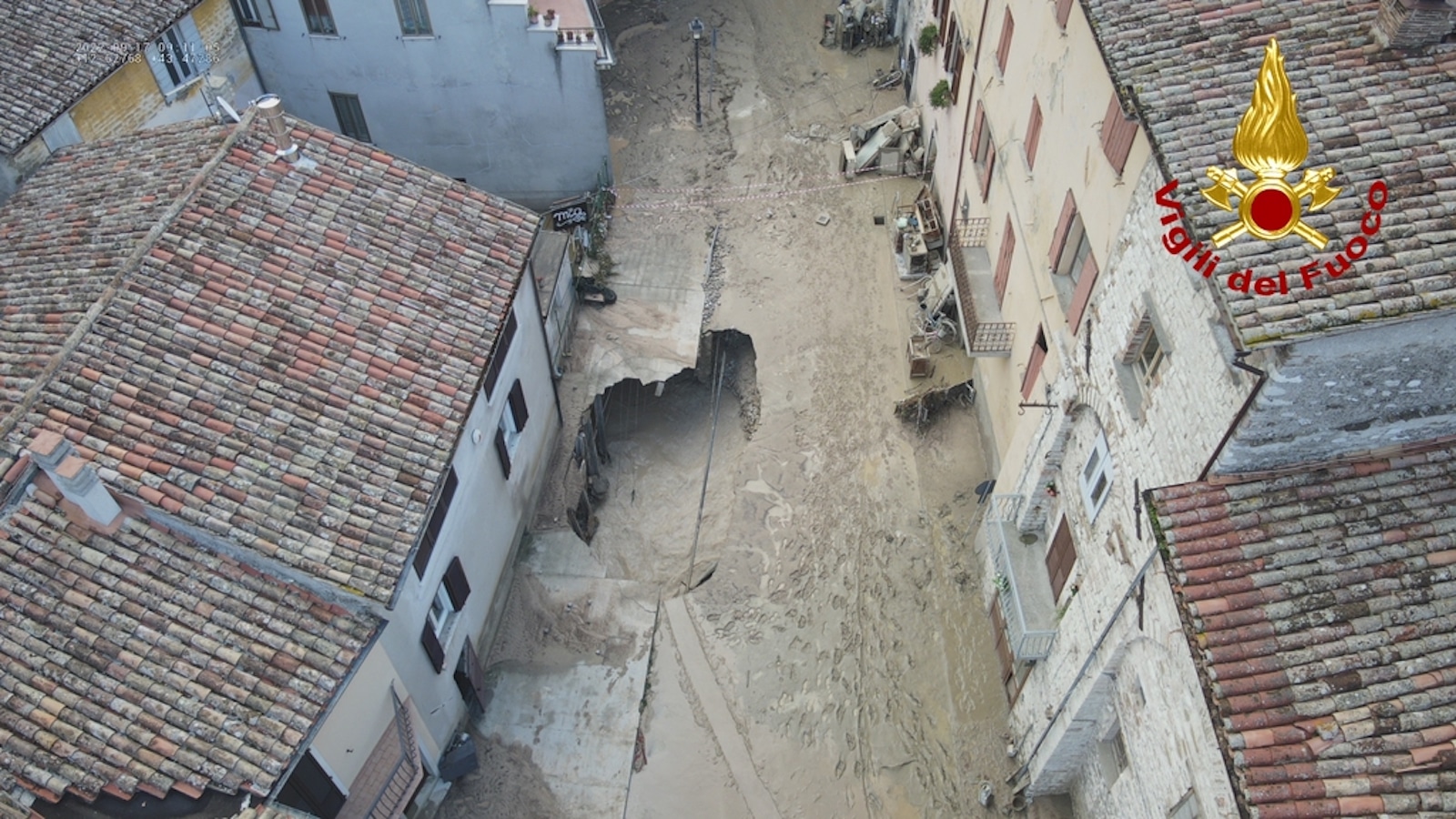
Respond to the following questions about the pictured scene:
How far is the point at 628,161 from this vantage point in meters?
33.4

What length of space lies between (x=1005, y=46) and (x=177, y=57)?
2098 centimetres

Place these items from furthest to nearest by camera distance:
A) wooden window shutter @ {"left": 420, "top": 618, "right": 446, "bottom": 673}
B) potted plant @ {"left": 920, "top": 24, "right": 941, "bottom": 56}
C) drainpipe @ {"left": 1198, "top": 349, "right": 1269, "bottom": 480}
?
potted plant @ {"left": 920, "top": 24, "right": 941, "bottom": 56}, wooden window shutter @ {"left": 420, "top": 618, "right": 446, "bottom": 673}, drainpipe @ {"left": 1198, "top": 349, "right": 1269, "bottom": 480}

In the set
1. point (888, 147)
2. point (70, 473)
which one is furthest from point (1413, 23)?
point (888, 147)

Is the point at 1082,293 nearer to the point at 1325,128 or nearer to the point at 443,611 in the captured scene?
the point at 1325,128

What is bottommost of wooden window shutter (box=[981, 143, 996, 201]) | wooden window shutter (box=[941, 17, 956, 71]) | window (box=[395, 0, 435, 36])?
wooden window shutter (box=[981, 143, 996, 201])

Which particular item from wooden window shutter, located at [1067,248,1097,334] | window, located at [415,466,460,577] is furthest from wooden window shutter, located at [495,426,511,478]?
wooden window shutter, located at [1067,248,1097,334]

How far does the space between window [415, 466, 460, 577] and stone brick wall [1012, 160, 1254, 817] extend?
1082cm

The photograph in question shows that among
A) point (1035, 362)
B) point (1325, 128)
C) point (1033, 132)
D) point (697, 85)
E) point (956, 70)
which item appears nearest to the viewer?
point (1325, 128)

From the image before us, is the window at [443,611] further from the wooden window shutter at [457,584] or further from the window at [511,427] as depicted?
the window at [511,427]

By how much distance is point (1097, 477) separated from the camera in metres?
15.6

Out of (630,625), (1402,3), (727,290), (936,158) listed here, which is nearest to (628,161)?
(727,290)

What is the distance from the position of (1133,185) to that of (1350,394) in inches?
191

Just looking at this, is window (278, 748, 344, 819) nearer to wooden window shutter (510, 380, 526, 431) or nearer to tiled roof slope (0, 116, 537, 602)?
tiled roof slope (0, 116, 537, 602)

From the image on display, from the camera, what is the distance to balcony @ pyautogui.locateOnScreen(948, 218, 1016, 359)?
2183cm
